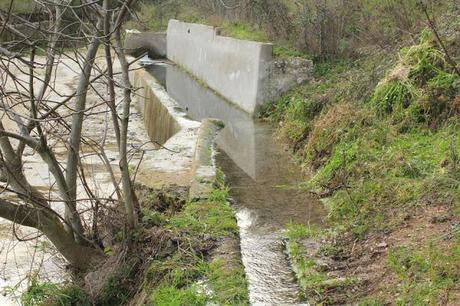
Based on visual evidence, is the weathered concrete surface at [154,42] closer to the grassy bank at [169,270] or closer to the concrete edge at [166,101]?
the concrete edge at [166,101]

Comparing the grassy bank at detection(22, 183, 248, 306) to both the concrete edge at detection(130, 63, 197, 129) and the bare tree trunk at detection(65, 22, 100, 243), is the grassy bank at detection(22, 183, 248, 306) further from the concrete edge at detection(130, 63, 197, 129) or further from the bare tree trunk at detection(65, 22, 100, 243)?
the concrete edge at detection(130, 63, 197, 129)

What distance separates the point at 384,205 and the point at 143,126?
10.5 m

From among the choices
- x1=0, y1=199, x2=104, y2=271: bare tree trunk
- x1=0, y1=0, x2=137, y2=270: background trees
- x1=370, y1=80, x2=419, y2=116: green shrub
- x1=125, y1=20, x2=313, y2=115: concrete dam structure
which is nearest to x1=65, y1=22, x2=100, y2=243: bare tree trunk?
x1=0, y1=0, x2=137, y2=270: background trees

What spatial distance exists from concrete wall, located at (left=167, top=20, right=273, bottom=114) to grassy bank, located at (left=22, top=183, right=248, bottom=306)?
25.1ft

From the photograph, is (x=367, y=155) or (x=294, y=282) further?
(x=367, y=155)

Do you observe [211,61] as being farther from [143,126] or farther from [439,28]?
[439,28]

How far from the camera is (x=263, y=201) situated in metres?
6.83

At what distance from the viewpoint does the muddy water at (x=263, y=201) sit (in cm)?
473

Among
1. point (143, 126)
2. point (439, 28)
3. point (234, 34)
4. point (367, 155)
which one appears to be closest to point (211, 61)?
point (234, 34)

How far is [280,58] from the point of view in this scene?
12.8m

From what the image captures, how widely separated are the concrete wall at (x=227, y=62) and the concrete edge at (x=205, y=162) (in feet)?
8.18

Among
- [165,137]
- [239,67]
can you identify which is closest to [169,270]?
[165,137]

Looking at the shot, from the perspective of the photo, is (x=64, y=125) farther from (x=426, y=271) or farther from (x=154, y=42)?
(x=154, y=42)

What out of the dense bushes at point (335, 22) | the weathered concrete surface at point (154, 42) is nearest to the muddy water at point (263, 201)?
the dense bushes at point (335, 22)
